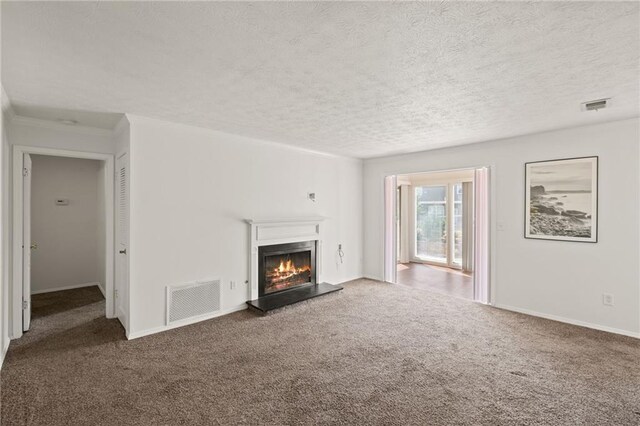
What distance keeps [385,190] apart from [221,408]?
4642mm

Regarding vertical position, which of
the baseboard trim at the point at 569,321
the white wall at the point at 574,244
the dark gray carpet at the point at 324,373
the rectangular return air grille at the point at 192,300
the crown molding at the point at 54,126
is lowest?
the dark gray carpet at the point at 324,373

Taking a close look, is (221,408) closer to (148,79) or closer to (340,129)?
(148,79)

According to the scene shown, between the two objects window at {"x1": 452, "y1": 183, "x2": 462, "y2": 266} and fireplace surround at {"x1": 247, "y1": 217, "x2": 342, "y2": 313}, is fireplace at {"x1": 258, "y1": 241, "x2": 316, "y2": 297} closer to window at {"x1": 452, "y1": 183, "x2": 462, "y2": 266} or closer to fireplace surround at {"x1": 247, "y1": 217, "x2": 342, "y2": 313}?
fireplace surround at {"x1": 247, "y1": 217, "x2": 342, "y2": 313}

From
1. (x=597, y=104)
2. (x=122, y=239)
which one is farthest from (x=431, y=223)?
(x=122, y=239)

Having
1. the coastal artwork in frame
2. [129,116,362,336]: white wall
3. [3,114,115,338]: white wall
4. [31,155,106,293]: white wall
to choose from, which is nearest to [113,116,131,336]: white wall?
[129,116,362,336]: white wall

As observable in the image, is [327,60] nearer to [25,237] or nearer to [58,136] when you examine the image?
[58,136]

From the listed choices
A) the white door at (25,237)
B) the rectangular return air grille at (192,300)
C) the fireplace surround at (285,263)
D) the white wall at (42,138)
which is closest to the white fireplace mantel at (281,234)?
the fireplace surround at (285,263)

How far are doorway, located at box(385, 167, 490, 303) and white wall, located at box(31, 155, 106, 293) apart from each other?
5506 millimetres

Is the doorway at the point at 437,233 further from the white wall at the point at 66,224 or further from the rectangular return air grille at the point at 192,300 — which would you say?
the white wall at the point at 66,224

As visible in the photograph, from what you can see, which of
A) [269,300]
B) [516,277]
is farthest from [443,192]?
[269,300]

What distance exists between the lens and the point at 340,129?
12.7 ft

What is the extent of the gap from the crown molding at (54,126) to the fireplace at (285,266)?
2543mm

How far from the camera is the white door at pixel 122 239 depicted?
138 inches

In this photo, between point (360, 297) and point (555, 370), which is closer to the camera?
point (555, 370)
